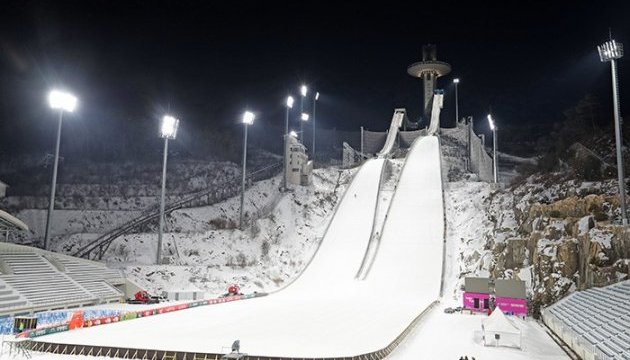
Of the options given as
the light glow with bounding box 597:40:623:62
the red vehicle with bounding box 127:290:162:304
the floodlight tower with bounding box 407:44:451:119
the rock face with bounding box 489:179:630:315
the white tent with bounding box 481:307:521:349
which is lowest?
the red vehicle with bounding box 127:290:162:304

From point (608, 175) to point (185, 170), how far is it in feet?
111

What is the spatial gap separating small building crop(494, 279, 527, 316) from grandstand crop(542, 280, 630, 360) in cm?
94

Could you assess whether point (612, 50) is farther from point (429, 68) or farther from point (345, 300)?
point (429, 68)

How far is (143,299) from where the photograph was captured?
74.5 feet

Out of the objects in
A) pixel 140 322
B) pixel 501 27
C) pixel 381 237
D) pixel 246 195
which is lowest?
pixel 140 322

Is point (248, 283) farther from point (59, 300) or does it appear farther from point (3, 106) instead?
point (3, 106)

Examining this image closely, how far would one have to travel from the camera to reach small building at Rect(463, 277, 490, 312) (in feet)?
65.7

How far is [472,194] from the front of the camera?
1325 inches

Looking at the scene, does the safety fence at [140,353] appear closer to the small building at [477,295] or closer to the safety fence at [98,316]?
the safety fence at [98,316]

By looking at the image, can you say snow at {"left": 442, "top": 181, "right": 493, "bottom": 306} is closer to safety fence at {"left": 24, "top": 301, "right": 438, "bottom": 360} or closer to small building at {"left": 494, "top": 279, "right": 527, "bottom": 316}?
small building at {"left": 494, "top": 279, "right": 527, "bottom": 316}

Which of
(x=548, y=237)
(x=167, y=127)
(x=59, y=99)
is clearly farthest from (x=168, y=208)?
(x=548, y=237)

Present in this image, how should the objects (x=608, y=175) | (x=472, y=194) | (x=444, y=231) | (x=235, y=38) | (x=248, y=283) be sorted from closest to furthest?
(x=608, y=175) < (x=248, y=283) < (x=444, y=231) < (x=472, y=194) < (x=235, y=38)

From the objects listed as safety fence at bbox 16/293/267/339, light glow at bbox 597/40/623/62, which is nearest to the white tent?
safety fence at bbox 16/293/267/339

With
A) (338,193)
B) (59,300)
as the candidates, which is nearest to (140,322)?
(59,300)
